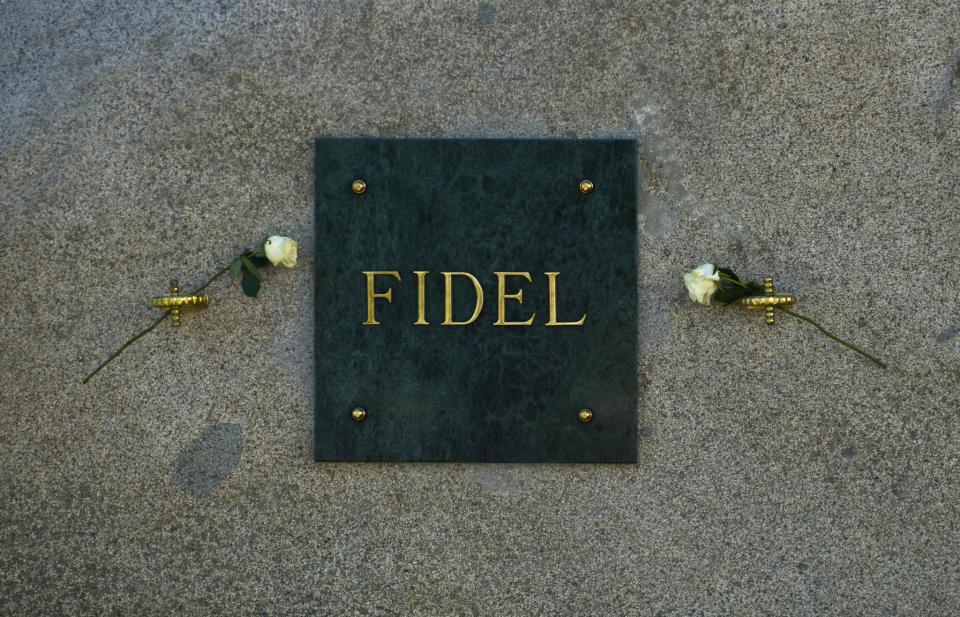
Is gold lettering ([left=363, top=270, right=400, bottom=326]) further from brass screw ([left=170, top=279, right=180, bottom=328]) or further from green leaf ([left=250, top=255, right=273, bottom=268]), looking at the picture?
brass screw ([left=170, top=279, right=180, bottom=328])

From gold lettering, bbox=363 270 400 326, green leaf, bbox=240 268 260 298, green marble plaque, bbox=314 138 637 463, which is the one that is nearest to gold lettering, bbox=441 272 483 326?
green marble plaque, bbox=314 138 637 463

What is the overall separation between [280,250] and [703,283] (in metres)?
1.09

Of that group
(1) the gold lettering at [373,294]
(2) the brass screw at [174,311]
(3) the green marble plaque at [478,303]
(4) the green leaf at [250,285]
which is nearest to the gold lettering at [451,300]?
(3) the green marble plaque at [478,303]

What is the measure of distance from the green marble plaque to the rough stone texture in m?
0.07

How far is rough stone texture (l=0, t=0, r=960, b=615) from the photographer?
6.57ft

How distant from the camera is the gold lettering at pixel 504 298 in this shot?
2010mm

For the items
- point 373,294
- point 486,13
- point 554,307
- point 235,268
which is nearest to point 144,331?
point 235,268

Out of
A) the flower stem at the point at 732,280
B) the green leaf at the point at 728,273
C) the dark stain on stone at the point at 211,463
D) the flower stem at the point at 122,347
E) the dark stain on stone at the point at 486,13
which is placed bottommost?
the dark stain on stone at the point at 211,463

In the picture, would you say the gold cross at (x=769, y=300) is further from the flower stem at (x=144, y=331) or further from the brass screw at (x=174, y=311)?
the brass screw at (x=174, y=311)

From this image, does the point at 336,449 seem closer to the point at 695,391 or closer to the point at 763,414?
the point at 695,391

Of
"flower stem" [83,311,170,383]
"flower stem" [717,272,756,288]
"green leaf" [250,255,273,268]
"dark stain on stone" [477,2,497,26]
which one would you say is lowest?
"flower stem" [83,311,170,383]

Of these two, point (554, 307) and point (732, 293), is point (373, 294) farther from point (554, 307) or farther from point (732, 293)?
point (732, 293)

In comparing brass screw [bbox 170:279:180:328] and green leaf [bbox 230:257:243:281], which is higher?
green leaf [bbox 230:257:243:281]

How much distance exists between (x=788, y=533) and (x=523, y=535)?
27.5 inches
